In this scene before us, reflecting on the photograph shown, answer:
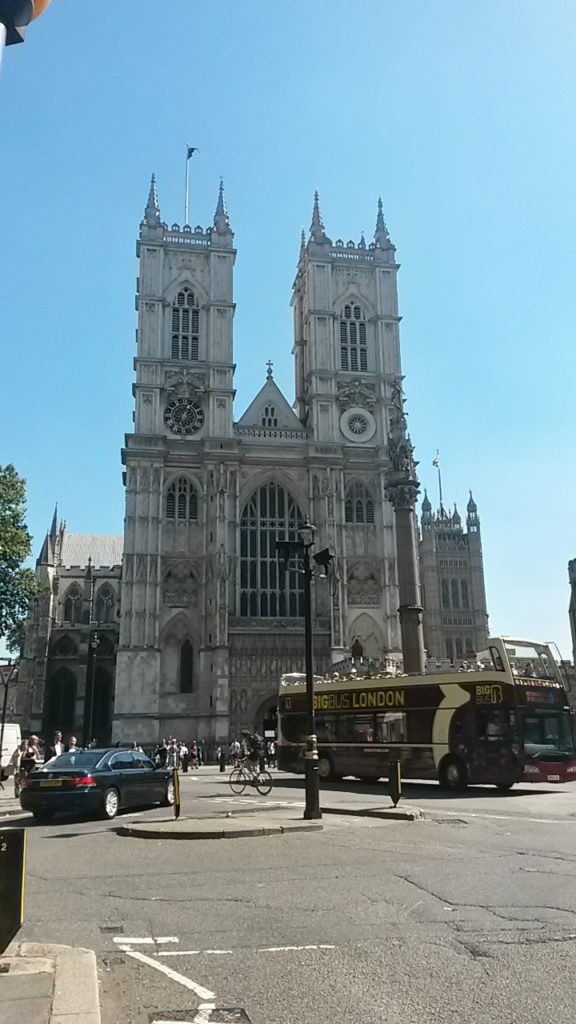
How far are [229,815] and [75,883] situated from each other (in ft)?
22.8

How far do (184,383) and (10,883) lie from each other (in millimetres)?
48176

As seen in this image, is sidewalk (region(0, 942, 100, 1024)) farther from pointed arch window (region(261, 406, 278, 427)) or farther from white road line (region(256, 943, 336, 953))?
pointed arch window (region(261, 406, 278, 427))

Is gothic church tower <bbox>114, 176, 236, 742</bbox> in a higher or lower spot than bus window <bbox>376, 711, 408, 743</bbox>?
higher

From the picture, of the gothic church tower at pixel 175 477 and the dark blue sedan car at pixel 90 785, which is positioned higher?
the gothic church tower at pixel 175 477

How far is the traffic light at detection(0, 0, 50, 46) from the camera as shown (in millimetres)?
4727

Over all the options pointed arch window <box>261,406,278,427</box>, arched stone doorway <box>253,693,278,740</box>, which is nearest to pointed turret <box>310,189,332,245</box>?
pointed arch window <box>261,406,278,427</box>

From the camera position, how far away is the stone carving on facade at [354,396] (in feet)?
175

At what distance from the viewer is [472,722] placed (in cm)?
2027

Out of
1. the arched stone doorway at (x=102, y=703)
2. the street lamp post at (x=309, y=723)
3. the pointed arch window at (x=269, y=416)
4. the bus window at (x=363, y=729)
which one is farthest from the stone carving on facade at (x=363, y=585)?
the street lamp post at (x=309, y=723)

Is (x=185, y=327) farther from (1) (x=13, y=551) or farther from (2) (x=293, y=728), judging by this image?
(2) (x=293, y=728)

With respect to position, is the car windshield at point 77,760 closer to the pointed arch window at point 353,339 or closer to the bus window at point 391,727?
the bus window at point 391,727

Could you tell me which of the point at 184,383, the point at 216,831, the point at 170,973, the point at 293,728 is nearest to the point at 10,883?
the point at 170,973

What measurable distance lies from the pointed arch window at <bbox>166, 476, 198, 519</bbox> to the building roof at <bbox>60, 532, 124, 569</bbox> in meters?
29.0

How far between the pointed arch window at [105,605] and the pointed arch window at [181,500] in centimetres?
2301
